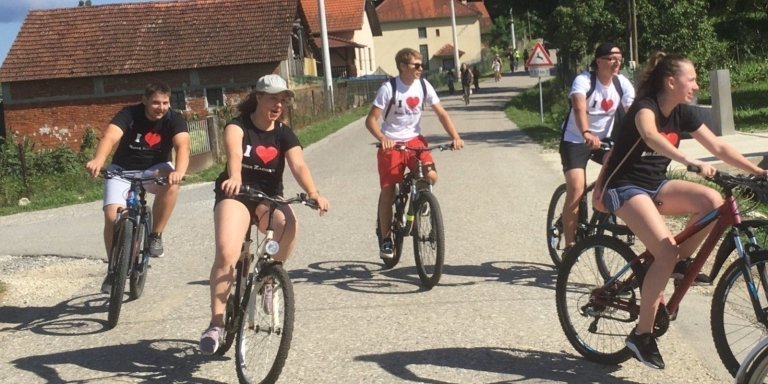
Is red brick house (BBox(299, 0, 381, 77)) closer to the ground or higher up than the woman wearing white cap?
higher up

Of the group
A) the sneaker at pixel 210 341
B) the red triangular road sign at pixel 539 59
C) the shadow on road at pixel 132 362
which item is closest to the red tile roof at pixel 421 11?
the red triangular road sign at pixel 539 59

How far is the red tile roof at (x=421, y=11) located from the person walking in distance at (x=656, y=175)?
104 metres

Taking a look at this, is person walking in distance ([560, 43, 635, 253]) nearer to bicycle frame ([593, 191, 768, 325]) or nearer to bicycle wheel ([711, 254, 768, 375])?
bicycle frame ([593, 191, 768, 325])

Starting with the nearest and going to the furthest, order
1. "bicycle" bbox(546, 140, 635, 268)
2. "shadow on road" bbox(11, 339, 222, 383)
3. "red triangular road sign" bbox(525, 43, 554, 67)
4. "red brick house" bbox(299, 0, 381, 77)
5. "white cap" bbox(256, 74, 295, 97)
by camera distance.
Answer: "white cap" bbox(256, 74, 295, 97), "shadow on road" bbox(11, 339, 222, 383), "bicycle" bbox(546, 140, 635, 268), "red triangular road sign" bbox(525, 43, 554, 67), "red brick house" bbox(299, 0, 381, 77)

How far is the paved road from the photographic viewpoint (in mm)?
5492

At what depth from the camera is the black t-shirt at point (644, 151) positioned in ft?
16.7

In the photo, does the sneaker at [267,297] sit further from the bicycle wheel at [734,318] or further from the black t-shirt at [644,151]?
the bicycle wheel at [734,318]

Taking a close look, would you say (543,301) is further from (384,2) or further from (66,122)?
(384,2)

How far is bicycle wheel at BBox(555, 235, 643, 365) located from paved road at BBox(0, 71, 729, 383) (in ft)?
0.38

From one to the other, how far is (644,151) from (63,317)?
452 centimetres

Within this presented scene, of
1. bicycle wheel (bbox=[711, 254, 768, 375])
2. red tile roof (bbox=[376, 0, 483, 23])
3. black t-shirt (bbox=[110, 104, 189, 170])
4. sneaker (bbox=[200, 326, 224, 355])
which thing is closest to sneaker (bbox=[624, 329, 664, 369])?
bicycle wheel (bbox=[711, 254, 768, 375])

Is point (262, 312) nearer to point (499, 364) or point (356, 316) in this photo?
point (499, 364)

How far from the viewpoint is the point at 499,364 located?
5457 millimetres

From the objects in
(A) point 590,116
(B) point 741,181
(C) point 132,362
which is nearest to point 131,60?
(A) point 590,116
